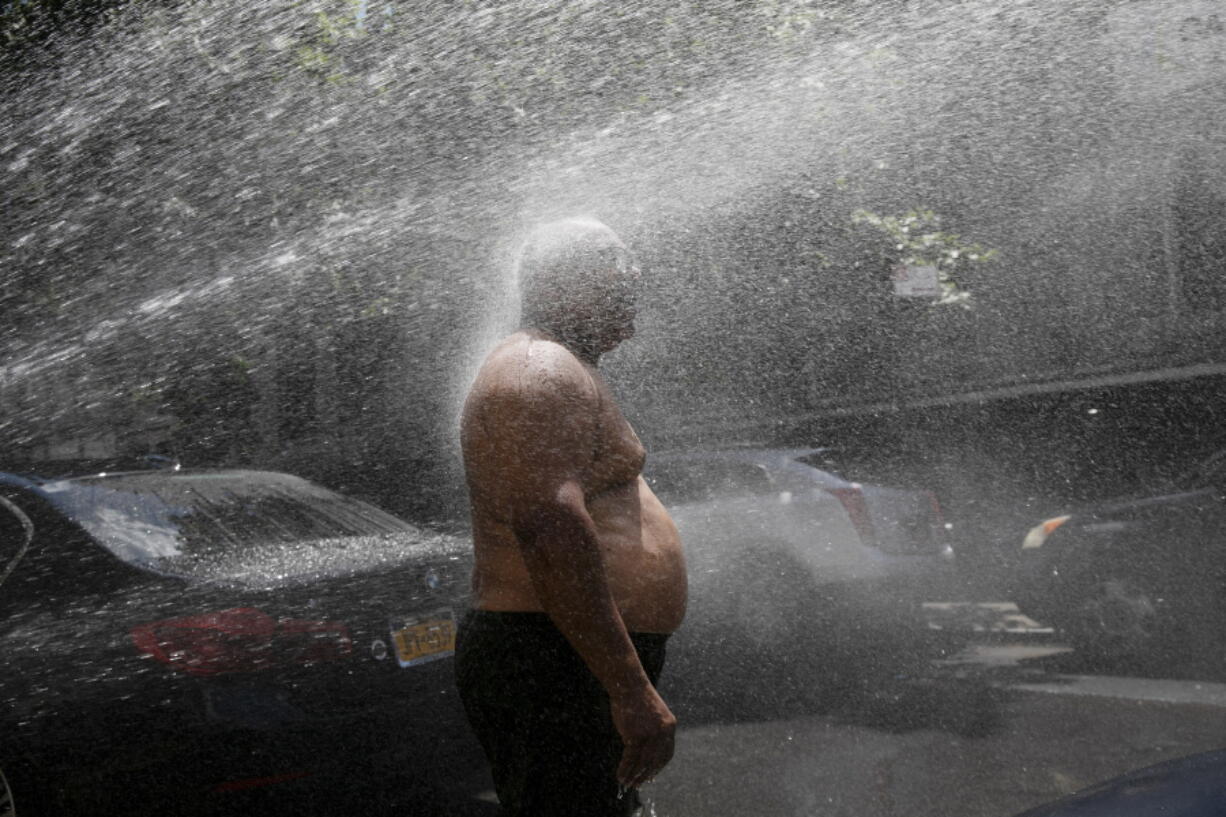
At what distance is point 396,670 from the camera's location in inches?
143

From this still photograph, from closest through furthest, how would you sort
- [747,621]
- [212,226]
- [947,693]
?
[947,693]
[747,621]
[212,226]

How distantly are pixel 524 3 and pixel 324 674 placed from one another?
17.4ft

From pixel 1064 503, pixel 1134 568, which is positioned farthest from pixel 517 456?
pixel 1064 503

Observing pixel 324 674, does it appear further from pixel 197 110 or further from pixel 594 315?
pixel 197 110

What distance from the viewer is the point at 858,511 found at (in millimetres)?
6414

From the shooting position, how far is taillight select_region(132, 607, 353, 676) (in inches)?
129

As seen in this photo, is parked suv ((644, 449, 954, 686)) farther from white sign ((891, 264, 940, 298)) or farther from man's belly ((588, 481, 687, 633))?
man's belly ((588, 481, 687, 633))

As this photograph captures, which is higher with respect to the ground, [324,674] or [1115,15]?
[324,674]

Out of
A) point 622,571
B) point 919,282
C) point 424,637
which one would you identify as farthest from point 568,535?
point 919,282

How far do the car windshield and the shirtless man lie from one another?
173 cm

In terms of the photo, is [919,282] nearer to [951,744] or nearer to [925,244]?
[925,244]

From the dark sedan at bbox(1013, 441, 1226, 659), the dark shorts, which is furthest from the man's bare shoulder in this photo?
the dark sedan at bbox(1013, 441, 1226, 659)

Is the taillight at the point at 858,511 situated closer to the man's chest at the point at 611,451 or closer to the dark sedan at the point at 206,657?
the dark sedan at the point at 206,657

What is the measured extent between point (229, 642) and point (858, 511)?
3923 millimetres
